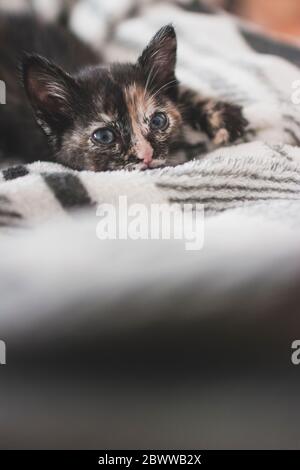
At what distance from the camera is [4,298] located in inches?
25.1

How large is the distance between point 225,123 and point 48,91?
275 mm

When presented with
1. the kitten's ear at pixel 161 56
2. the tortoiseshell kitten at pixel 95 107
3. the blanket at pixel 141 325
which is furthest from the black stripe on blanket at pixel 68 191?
the kitten's ear at pixel 161 56

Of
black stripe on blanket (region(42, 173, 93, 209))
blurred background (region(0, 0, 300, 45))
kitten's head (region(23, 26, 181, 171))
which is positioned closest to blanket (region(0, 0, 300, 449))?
black stripe on blanket (region(42, 173, 93, 209))

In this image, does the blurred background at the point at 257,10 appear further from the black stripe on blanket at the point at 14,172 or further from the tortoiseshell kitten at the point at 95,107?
the black stripe on blanket at the point at 14,172

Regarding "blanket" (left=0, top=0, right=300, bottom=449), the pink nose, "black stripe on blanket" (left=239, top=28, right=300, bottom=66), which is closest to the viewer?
"blanket" (left=0, top=0, right=300, bottom=449)

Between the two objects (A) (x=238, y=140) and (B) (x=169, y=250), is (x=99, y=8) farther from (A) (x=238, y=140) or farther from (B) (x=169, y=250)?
(B) (x=169, y=250)

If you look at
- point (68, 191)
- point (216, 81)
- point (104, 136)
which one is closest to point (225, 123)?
point (216, 81)

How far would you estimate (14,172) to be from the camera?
742mm

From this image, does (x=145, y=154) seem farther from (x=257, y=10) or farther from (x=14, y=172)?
(x=257, y=10)

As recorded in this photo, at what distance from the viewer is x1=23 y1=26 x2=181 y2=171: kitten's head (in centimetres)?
78

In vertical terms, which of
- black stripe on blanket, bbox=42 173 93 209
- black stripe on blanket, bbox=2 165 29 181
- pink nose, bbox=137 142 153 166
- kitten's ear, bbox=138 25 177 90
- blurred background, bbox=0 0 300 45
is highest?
blurred background, bbox=0 0 300 45

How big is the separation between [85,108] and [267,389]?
465mm

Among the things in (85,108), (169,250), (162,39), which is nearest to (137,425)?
(169,250)

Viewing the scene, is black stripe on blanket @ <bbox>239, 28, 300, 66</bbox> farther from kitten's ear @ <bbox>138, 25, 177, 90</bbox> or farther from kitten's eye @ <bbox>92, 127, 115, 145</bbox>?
kitten's eye @ <bbox>92, 127, 115, 145</bbox>
